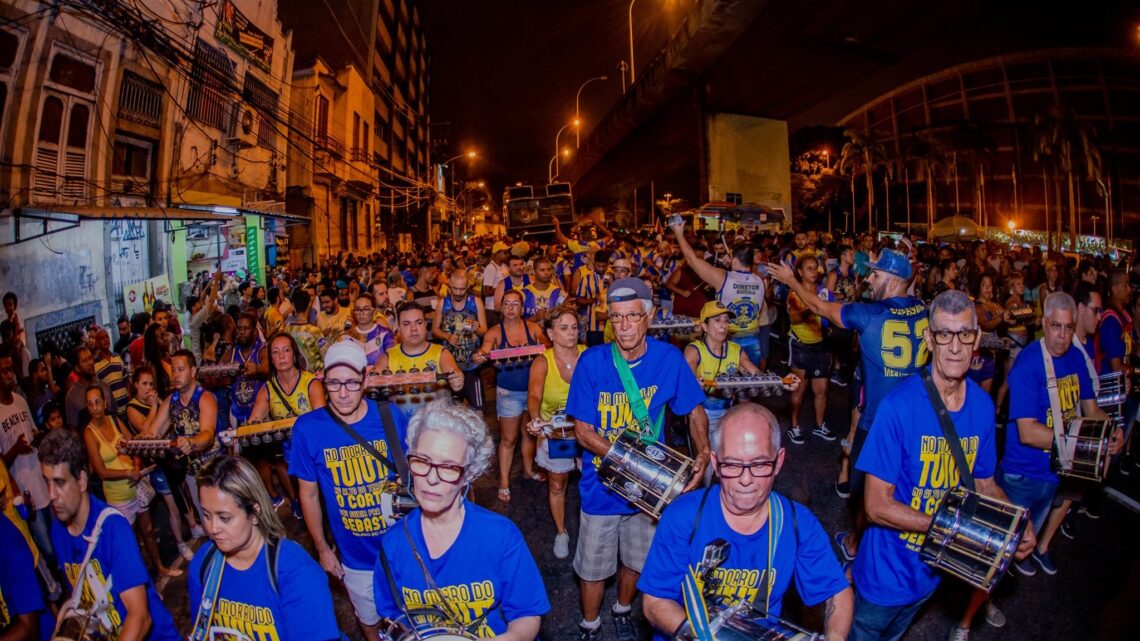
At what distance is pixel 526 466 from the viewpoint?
285 inches

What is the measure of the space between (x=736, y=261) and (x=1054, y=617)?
4339 millimetres

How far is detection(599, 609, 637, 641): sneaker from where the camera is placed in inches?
171

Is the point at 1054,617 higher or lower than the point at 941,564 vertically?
lower

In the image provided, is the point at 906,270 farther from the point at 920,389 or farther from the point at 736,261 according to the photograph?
the point at 736,261

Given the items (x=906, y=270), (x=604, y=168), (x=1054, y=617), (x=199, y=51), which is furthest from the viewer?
(x=604, y=168)

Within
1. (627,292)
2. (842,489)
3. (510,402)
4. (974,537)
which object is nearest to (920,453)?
(974,537)

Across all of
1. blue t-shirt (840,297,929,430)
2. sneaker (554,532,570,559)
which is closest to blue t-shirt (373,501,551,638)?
sneaker (554,532,570,559)

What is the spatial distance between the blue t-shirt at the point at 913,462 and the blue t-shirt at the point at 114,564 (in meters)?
3.46

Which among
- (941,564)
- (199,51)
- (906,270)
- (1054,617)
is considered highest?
(199,51)

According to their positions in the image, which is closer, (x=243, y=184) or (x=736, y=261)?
(x=736, y=261)

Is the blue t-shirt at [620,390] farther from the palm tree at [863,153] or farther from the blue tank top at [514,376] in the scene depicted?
the palm tree at [863,153]

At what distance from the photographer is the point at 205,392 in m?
5.43

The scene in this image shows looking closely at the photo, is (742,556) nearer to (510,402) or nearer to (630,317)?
(630,317)

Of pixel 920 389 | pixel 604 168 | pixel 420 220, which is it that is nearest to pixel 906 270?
pixel 920 389
